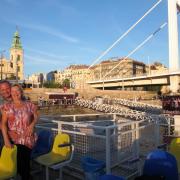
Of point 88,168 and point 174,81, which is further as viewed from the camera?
point 174,81

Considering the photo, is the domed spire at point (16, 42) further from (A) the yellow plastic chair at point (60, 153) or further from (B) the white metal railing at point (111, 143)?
(A) the yellow plastic chair at point (60, 153)

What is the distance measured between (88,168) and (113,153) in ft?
2.86

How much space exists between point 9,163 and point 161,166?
191 centimetres

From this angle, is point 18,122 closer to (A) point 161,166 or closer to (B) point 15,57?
(A) point 161,166

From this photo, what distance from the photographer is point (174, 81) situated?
53.6 metres

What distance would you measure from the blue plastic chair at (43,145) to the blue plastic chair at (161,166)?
224 centimetres

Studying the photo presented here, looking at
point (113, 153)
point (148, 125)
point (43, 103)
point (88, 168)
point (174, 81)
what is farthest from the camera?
point (174, 81)

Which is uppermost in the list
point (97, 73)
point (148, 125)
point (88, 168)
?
point (97, 73)

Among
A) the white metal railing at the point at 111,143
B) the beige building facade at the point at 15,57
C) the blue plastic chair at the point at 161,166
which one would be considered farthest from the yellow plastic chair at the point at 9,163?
the beige building facade at the point at 15,57

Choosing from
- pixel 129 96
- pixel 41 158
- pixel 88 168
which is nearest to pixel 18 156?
pixel 41 158

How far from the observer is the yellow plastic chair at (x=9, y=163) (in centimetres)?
419

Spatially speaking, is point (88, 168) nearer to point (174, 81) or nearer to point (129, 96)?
point (174, 81)

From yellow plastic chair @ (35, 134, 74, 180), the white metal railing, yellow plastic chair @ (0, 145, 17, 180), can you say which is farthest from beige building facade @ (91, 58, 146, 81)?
yellow plastic chair @ (0, 145, 17, 180)

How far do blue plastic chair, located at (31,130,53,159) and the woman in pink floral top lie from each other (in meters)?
1.00
